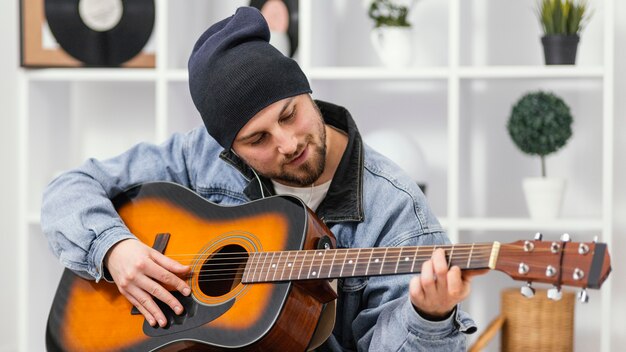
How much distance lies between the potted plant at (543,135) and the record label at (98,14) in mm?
1167

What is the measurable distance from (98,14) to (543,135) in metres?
1.29

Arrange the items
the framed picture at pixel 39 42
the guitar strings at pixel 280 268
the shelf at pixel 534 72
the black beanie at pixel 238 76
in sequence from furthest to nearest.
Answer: the framed picture at pixel 39 42 < the shelf at pixel 534 72 < the black beanie at pixel 238 76 < the guitar strings at pixel 280 268

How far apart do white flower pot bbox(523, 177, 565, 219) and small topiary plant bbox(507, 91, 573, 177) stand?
5 centimetres

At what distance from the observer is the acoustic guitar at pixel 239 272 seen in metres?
1.32

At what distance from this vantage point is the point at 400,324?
144cm

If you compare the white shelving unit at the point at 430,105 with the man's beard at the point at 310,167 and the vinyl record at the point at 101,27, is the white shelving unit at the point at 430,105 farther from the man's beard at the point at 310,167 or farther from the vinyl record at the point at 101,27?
the man's beard at the point at 310,167

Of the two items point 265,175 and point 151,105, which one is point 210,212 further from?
point 151,105

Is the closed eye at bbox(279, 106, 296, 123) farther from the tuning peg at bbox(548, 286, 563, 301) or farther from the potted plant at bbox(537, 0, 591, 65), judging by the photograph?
the potted plant at bbox(537, 0, 591, 65)

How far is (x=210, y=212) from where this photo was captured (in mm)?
1682

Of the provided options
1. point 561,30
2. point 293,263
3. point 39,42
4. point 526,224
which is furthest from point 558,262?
point 39,42

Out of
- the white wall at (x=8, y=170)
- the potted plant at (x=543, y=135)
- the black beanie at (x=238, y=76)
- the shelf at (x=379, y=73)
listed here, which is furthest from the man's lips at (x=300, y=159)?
the white wall at (x=8, y=170)

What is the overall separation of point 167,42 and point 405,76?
69 cm

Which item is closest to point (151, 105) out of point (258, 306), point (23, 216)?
point (23, 216)

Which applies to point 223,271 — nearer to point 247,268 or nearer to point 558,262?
point 247,268
